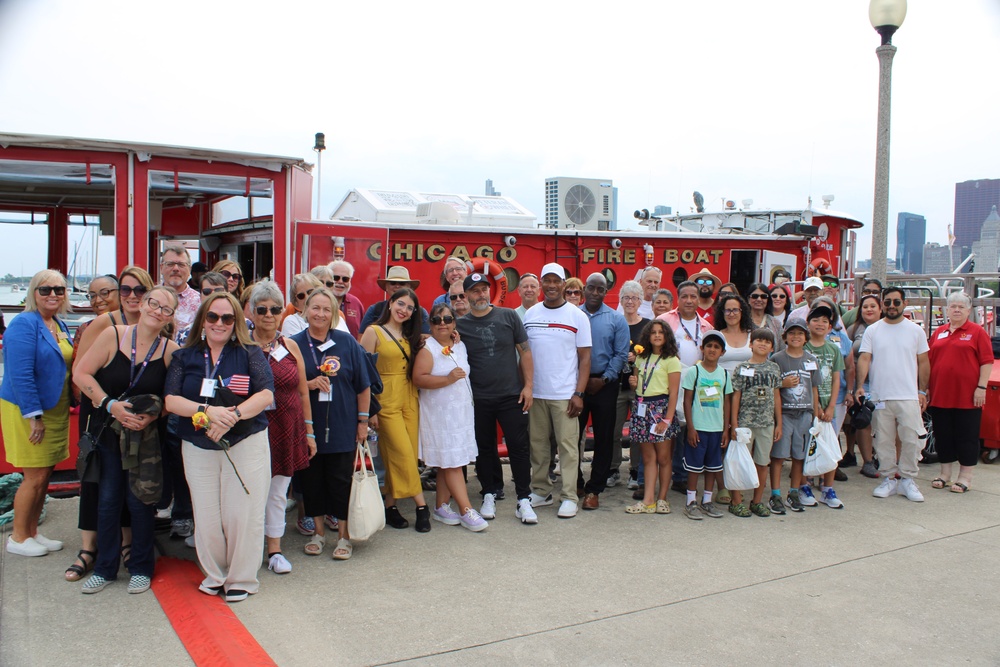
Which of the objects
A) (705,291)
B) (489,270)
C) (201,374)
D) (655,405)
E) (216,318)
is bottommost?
(655,405)

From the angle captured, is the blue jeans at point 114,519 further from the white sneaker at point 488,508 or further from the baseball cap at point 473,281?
the baseball cap at point 473,281

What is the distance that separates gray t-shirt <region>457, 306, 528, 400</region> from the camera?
5.46 m

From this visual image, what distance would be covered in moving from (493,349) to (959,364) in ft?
13.9

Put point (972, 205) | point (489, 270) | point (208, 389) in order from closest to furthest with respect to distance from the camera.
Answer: point (208, 389)
point (489, 270)
point (972, 205)

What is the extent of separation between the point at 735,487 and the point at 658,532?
2.61 feet

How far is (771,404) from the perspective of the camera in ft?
18.9

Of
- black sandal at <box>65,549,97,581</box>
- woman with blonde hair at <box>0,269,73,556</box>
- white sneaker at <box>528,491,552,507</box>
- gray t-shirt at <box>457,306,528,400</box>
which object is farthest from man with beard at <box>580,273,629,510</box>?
woman with blonde hair at <box>0,269,73,556</box>

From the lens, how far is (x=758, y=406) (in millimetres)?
5758

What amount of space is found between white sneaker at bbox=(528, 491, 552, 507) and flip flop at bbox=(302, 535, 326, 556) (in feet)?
5.49

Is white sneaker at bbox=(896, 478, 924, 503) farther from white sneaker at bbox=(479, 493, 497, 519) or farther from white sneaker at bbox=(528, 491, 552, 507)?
white sneaker at bbox=(479, 493, 497, 519)

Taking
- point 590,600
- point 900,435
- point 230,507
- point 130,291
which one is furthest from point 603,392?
point 130,291

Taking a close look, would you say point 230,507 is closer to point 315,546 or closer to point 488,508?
point 315,546

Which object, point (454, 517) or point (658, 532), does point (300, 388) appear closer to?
point (454, 517)

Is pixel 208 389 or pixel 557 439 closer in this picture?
pixel 208 389
